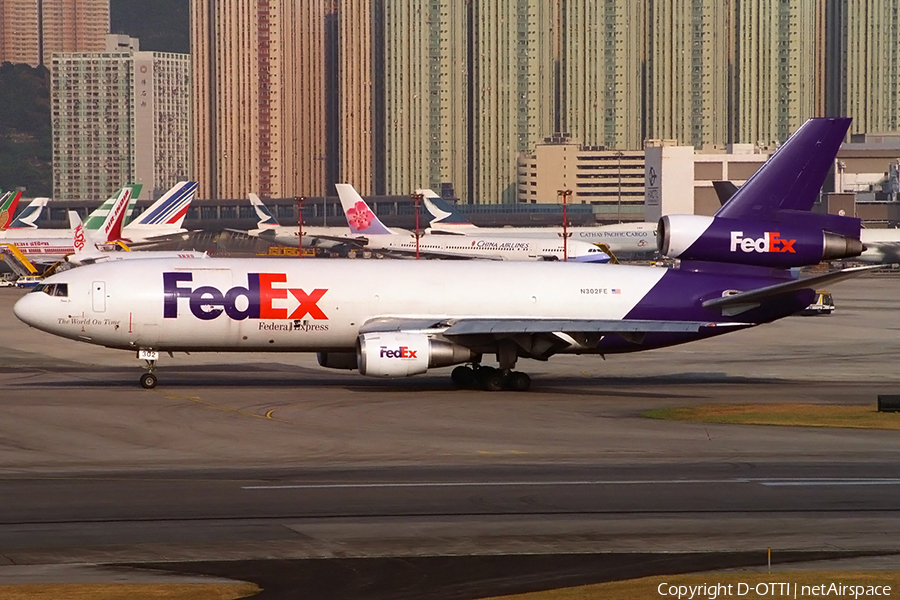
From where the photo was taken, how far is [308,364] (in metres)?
56.2

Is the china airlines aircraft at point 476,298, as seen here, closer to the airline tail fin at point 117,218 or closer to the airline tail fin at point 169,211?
the airline tail fin at point 117,218

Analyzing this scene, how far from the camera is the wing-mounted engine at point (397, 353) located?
42.0 meters

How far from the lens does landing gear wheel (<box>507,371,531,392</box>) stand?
45.5 metres

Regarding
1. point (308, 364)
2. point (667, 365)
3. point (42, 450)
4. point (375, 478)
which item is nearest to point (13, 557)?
point (375, 478)

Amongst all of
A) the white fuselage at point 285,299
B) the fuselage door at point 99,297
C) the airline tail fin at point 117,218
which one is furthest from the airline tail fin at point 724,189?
the airline tail fin at point 117,218

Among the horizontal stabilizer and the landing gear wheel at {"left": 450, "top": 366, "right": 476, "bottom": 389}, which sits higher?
the horizontal stabilizer

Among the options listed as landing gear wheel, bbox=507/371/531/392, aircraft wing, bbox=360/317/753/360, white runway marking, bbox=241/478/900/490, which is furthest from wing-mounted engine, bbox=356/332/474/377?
white runway marking, bbox=241/478/900/490

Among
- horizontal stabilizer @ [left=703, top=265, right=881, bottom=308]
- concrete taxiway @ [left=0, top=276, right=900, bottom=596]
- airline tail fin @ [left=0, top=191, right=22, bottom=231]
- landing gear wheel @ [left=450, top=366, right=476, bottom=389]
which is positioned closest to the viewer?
concrete taxiway @ [left=0, top=276, right=900, bottom=596]

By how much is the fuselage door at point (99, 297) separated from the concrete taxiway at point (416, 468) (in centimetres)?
280

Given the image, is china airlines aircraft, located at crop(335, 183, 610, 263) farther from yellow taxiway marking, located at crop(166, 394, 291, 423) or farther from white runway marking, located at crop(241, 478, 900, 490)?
white runway marking, located at crop(241, 478, 900, 490)

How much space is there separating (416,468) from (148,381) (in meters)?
17.1

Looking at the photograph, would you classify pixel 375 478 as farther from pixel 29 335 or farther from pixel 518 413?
pixel 29 335

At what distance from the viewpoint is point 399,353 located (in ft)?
138

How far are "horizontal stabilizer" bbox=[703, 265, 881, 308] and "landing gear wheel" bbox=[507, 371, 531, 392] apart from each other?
6.84 m
